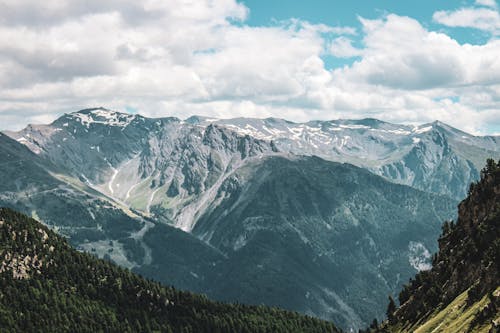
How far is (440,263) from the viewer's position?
193 metres

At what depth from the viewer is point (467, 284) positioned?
157875 millimetres

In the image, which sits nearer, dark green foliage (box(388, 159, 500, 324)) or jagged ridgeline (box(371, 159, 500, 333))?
jagged ridgeline (box(371, 159, 500, 333))

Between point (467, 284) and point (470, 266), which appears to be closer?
point (467, 284)

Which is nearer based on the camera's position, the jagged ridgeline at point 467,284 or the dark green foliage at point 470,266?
the jagged ridgeline at point 467,284

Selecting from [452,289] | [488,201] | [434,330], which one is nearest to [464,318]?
[434,330]

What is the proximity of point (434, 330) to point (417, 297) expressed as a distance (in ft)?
153

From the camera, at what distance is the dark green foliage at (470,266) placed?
141250mm

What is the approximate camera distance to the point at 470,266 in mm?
163625

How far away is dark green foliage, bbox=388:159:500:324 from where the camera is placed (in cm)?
14125

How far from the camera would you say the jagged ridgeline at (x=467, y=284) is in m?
125

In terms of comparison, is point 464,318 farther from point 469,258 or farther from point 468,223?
point 468,223

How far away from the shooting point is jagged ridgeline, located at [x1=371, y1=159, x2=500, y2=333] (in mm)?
124988

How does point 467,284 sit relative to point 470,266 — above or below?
below

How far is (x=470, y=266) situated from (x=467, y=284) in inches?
292
